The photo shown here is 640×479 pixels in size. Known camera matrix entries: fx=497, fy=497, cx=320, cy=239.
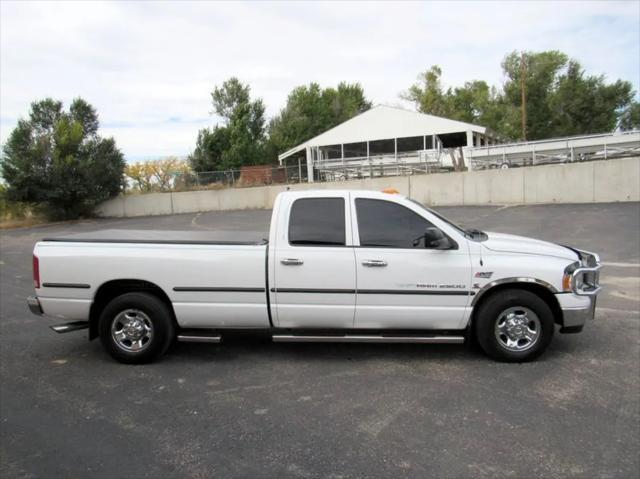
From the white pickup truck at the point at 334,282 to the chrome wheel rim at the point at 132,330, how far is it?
0.03 feet

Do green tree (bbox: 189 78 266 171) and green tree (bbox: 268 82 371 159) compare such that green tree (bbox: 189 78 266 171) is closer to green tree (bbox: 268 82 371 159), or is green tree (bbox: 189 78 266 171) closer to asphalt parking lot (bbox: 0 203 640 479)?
green tree (bbox: 268 82 371 159)

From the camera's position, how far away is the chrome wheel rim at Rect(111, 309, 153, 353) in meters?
5.12

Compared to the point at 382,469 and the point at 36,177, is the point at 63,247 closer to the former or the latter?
the point at 382,469

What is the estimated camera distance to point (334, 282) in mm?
4875

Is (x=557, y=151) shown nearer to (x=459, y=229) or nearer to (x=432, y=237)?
(x=459, y=229)

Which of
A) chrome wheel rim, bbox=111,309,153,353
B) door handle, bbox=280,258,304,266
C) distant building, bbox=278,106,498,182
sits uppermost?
distant building, bbox=278,106,498,182

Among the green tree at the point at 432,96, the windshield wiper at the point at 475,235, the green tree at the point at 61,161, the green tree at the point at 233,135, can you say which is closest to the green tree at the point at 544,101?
the green tree at the point at 432,96

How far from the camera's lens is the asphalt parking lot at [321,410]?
10.7 feet

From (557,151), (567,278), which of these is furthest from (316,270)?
(557,151)

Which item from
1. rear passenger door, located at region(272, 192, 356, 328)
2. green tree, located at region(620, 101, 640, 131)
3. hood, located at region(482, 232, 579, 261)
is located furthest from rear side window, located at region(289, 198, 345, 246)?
green tree, located at region(620, 101, 640, 131)

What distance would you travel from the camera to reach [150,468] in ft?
10.6

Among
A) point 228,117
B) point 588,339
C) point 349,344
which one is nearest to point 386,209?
point 349,344

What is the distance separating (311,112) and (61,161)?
28.4 m

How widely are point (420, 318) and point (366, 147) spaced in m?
30.7
